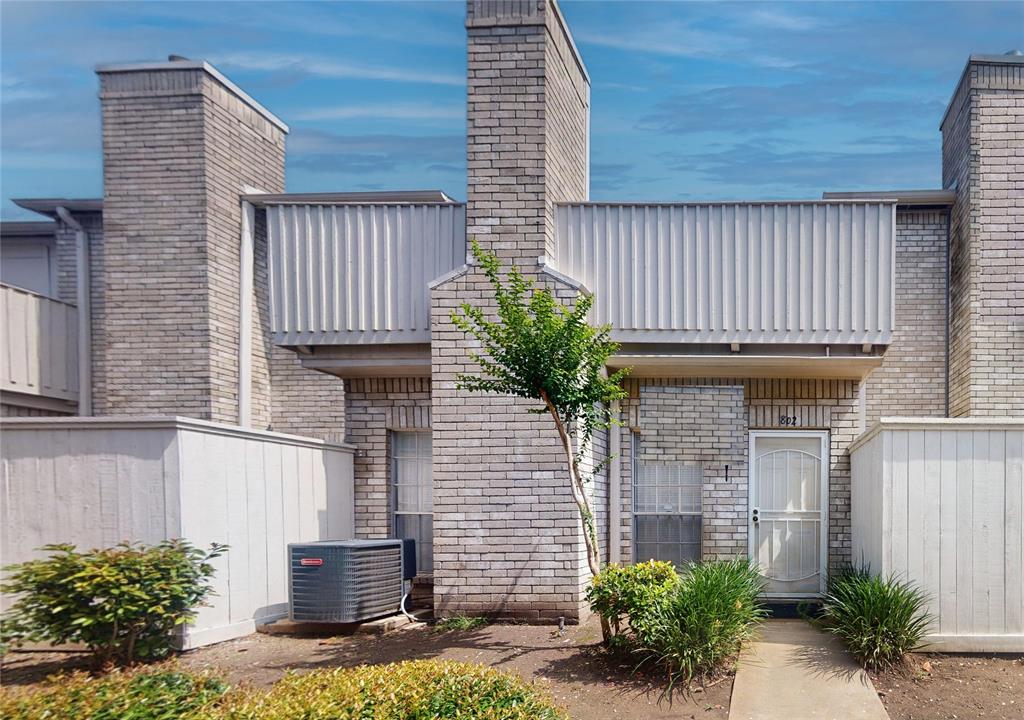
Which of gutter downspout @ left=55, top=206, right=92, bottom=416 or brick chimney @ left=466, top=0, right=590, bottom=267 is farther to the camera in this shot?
gutter downspout @ left=55, top=206, right=92, bottom=416

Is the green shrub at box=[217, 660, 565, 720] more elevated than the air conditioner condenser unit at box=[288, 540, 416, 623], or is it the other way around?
the green shrub at box=[217, 660, 565, 720]

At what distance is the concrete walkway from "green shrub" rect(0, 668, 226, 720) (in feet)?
12.5

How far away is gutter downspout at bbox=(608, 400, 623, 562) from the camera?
1058cm

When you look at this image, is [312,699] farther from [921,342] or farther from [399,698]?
[921,342]

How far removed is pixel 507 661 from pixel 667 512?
12.4ft

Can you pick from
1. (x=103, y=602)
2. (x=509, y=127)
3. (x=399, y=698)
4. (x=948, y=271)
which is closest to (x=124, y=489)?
(x=103, y=602)

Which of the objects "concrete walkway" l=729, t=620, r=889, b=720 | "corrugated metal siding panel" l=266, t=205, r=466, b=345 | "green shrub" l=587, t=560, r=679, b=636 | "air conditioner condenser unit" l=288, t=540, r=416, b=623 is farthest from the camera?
"corrugated metal siding panel" l=266, t=205, r=466, b=345

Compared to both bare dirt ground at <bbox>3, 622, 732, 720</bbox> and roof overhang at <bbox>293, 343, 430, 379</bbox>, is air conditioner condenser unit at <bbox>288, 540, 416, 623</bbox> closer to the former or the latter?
bare dirt ground at <bbox>3, 622, 732, 720</bbox>

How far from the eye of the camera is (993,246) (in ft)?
35.4

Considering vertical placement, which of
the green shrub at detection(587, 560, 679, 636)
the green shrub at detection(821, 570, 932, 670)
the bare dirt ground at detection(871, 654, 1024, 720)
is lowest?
the bare dirt ground at detection(871, 654, 1024, 720)

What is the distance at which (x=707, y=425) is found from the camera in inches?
421

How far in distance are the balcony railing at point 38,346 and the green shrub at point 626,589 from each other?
8.57 meters

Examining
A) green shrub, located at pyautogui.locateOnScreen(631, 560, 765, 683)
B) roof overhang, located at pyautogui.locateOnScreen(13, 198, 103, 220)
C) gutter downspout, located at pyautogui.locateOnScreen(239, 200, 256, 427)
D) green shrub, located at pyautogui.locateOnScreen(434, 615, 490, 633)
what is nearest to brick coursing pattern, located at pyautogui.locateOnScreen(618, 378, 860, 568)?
green shrub, located at pyautogui.locateOnScreen(434, 615, 490, 633)

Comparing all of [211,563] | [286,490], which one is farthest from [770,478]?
[211,563]
